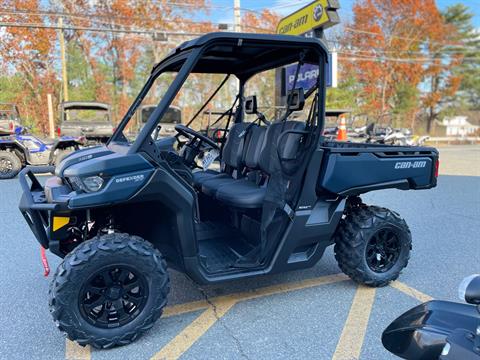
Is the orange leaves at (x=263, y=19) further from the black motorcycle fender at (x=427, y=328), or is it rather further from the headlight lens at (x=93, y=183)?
the black motorcycle fender at (x=427, y=328)

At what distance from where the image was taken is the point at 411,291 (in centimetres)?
341

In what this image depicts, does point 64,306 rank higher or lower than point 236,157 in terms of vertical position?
lower

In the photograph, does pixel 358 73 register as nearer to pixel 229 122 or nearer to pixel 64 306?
pixel 229 122

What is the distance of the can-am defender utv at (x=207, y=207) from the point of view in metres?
2.51

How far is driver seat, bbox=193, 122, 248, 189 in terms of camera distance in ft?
14.0

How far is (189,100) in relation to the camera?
1892 cm

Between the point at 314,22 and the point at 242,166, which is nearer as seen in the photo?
the point at 242,166

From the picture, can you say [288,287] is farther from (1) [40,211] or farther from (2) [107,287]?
(1) [40,211]

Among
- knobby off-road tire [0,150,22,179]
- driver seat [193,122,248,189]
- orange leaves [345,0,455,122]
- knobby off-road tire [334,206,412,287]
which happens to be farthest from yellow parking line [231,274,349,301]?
orange leaves [345,0,455,122]

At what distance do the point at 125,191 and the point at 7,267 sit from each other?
2333mm

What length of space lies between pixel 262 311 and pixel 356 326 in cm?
70

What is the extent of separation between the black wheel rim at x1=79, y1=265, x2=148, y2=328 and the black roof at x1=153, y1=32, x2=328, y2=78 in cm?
159

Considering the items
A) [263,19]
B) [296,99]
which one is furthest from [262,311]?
[263,19]

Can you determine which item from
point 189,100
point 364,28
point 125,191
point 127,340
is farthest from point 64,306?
point 364,28
